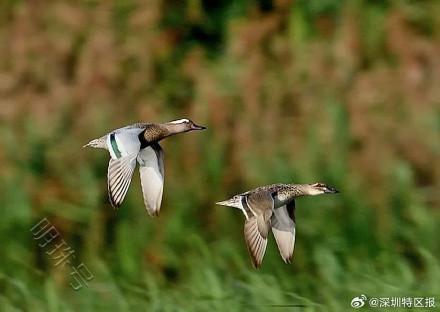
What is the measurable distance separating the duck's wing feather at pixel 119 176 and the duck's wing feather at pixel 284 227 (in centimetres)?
49

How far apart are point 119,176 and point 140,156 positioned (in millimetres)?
367

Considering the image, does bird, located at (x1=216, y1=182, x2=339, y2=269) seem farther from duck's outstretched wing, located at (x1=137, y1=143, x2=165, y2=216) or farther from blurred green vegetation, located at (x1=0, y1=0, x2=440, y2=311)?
blurred green vegetation, located at (x1=0, y1=0, x2=440, y2=311)

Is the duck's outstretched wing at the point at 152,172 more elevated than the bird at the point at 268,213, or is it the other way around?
the duck's outstretched wing at the point at 152,172

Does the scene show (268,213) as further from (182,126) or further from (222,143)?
(222,143)

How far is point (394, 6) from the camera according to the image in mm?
6641

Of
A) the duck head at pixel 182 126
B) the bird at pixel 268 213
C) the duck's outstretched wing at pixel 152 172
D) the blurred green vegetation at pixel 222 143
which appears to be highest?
the duck head at pixel 182 126

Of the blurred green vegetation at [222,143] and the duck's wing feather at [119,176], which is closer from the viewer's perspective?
the duck's wing feather at [119,176]

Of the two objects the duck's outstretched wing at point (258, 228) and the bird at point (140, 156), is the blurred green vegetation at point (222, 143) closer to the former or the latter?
the bird at point (140, 156)

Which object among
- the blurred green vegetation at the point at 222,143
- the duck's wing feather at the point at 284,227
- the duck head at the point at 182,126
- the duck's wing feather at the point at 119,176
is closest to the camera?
the duck's wing feather at the point at 119,176

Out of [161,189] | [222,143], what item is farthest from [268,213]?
[222,143]

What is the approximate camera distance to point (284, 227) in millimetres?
3297

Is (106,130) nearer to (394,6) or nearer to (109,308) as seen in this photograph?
(109,308)

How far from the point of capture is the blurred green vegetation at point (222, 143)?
4.98 m

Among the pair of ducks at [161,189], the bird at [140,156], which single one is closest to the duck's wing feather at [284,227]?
the pair of ducks at [161,189]
